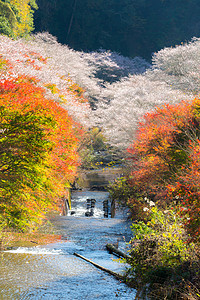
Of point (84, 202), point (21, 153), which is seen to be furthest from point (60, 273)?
point (84, 202)

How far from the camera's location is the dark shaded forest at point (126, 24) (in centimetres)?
6228

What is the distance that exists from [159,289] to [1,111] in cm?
683

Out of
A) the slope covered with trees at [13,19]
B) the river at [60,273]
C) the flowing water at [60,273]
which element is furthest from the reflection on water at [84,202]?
the slope covered with trees at [13,19]

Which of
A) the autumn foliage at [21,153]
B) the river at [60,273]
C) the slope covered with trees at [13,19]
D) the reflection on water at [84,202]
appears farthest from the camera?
the slope covered with trees at [13,19]

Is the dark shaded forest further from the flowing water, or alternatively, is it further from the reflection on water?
the flowing water

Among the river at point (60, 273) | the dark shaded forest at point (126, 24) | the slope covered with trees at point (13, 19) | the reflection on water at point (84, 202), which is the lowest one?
the river at point (60, 273)

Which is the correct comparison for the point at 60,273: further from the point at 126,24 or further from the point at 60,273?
the point at 126,24

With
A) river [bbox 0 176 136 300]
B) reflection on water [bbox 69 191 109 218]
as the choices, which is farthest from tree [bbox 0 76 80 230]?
reflection on water [bbox 69 191 109 218]

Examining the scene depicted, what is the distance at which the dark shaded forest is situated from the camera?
62281 millimetres

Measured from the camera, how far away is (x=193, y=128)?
12.3m

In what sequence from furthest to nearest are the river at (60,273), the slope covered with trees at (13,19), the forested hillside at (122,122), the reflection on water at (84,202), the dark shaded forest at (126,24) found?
the dark shaded forest at (126,24), the slope covered with trees at (13,19), the reflection on water at (84,202), the forested hillside at (122,122), the river at (60,273)

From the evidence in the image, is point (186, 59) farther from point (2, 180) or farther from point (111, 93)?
point (2, 180)

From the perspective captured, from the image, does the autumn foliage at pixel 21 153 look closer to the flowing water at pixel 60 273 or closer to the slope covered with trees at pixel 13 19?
the flowing water at pixel 60 273

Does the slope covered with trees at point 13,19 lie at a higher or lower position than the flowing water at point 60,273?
higher
